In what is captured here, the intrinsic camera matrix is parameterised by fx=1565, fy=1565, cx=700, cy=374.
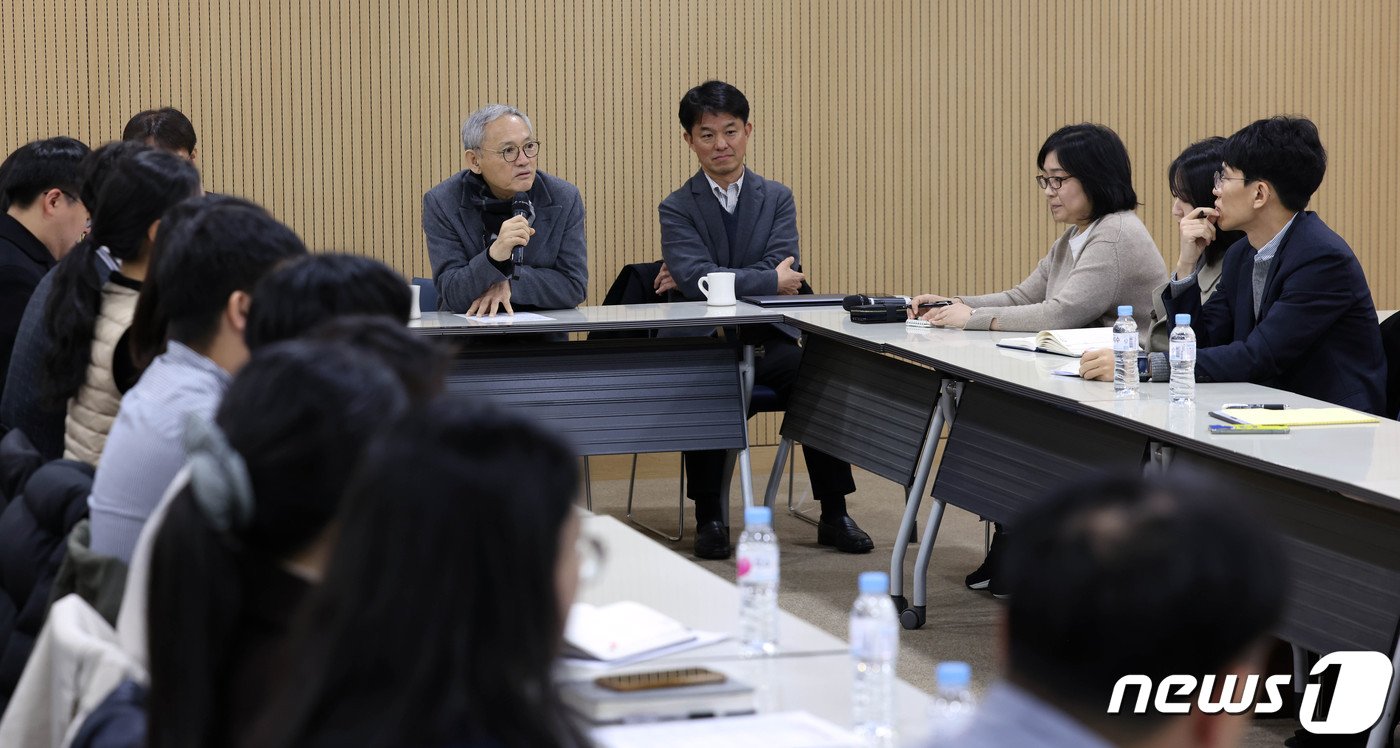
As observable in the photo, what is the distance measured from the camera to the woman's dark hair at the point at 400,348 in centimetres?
164

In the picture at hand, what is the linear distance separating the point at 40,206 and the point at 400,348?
3.05 meters

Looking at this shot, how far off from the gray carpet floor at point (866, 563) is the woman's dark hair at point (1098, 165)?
1280 mm

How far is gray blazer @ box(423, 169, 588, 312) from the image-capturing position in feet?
17.2

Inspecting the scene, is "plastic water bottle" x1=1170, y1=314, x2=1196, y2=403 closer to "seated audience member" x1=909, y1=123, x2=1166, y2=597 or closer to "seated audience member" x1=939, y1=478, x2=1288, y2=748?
"seated audience member" x1=909, y1=123, x2=1166, y2=597

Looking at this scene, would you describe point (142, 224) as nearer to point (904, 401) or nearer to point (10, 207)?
point (10, 207)

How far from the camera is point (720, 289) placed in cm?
543

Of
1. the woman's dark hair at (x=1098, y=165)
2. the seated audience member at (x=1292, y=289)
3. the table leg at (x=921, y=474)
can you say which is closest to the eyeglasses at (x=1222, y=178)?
the seated audience member at (x=1292, y=289)

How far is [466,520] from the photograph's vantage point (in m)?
1.08

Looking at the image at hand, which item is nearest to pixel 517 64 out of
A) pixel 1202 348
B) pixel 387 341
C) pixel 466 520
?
pixel 1202 348

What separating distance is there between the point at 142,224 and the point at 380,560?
2.16 m

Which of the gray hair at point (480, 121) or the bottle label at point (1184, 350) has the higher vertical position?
the gray hair at point (480, 121)

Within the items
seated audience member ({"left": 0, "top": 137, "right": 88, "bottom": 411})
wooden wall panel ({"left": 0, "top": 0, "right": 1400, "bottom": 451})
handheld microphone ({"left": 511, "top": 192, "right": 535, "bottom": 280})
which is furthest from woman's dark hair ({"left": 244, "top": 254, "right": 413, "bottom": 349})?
wooden wall panel ({"left": 0, "top": 0, "right": 1400, "bottom": 451})

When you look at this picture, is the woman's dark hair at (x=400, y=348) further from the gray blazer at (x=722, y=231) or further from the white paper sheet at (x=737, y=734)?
the gray blazer at (x=722, y=231)

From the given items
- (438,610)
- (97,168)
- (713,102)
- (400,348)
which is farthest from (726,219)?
(438,610)
